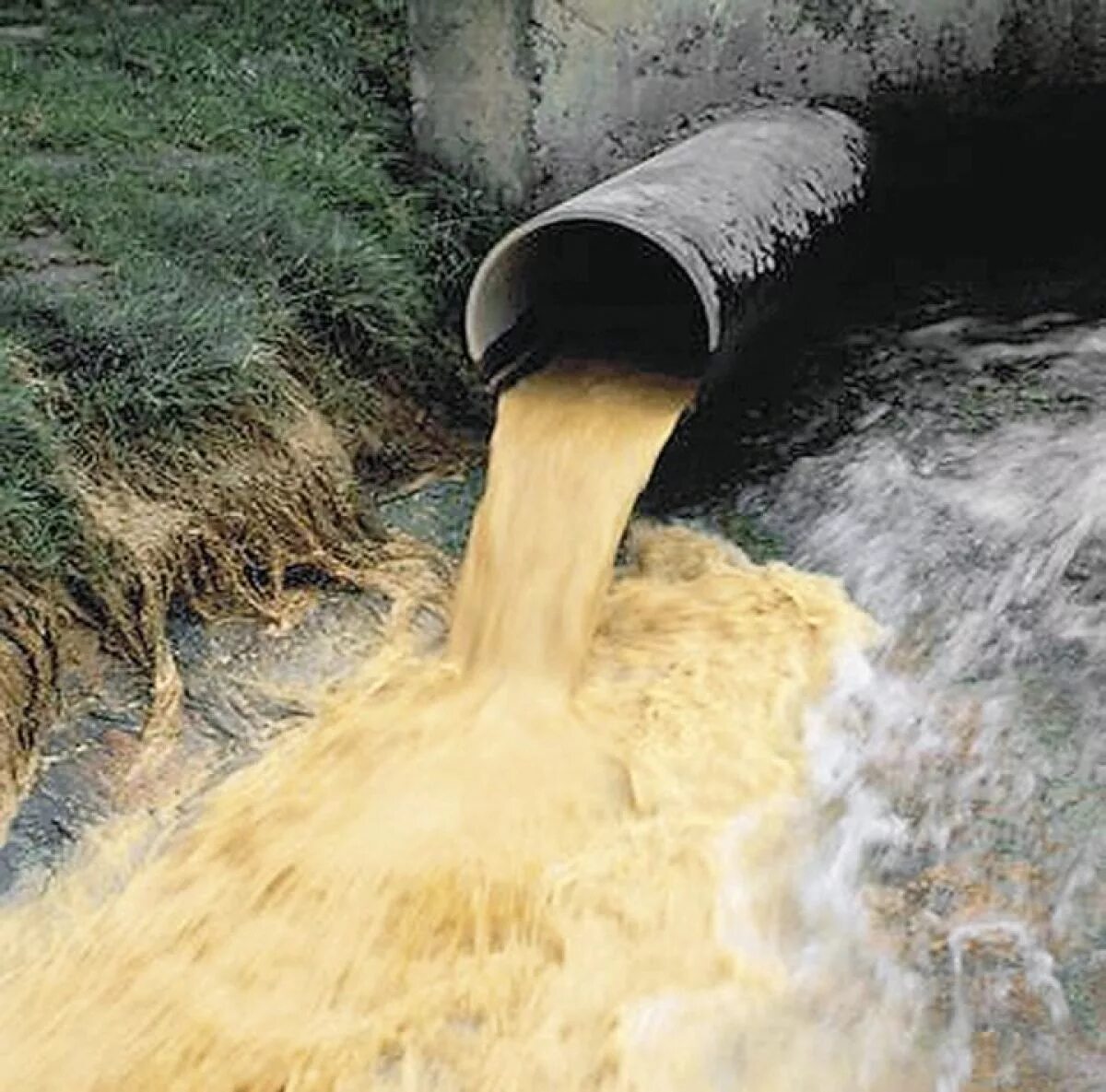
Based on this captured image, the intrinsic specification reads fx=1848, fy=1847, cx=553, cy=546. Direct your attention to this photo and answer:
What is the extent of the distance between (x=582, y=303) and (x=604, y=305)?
0.24 feet

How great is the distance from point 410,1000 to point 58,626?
4.69 feet

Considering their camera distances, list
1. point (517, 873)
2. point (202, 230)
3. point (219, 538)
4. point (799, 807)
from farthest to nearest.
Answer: point (202, 230)
point (219, 538)
point (799, 807)
point (517, 873)

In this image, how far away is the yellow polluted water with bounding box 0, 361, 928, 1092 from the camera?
12.1 ft

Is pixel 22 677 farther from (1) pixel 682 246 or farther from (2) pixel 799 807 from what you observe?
(1) pixel 682 246

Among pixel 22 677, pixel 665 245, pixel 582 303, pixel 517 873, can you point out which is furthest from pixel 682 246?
pixel 22 677

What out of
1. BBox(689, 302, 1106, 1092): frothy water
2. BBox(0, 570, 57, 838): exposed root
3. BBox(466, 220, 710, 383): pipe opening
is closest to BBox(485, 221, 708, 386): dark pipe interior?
BBox(466, 220, 710, 383): pipe opening

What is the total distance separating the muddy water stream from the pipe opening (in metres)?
0.32

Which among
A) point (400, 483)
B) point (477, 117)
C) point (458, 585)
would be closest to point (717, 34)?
point (477, 117)

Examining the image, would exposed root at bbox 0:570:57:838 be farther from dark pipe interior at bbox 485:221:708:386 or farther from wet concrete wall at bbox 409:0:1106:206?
wet concrete wall at bbox 409:0:1106:206

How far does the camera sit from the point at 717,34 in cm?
636

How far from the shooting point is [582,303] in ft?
19.5

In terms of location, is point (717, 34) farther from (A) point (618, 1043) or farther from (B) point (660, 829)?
(A) point (618, 1043)

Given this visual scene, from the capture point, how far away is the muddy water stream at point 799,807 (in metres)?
3.68

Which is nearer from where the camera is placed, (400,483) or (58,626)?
(58,626)
